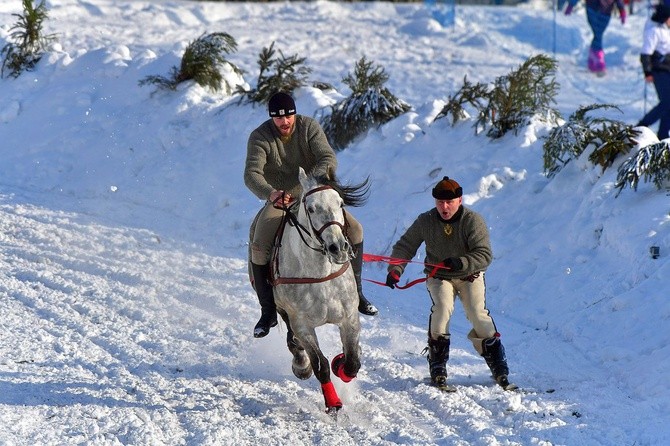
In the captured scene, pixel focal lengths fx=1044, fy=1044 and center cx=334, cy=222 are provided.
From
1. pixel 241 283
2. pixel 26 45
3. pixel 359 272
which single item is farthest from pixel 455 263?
pixel 26 45

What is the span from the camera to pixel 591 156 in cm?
1062

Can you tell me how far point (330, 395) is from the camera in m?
7.66

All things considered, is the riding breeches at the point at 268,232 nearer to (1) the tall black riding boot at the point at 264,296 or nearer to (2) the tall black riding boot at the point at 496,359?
(1) the tall black riding boot at the point at 264,296

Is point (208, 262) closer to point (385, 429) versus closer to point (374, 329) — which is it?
point (374, 329)

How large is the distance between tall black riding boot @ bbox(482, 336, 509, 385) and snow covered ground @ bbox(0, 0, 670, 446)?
0.16 metres

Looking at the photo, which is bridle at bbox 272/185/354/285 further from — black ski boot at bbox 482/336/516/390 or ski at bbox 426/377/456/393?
black ski boot at bbox 482/336/516/390

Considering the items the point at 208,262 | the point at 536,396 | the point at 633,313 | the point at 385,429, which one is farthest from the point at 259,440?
the point at 208,262

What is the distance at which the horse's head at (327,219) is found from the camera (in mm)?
6664

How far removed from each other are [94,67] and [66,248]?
4928 mm

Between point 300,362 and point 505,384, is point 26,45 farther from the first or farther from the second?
point 505,384

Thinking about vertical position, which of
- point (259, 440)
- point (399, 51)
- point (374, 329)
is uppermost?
point (259, 440)

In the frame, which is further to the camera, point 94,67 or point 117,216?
point 94,67

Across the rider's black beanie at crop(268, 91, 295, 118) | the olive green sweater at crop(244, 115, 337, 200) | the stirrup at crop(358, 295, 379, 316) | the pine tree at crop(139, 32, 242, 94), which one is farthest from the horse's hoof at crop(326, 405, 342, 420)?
the pine tree at crop(139, 32, 242, 94)

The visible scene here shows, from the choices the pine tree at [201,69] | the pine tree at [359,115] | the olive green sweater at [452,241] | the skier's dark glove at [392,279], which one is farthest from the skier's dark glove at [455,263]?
the pine tree at [201,69]
